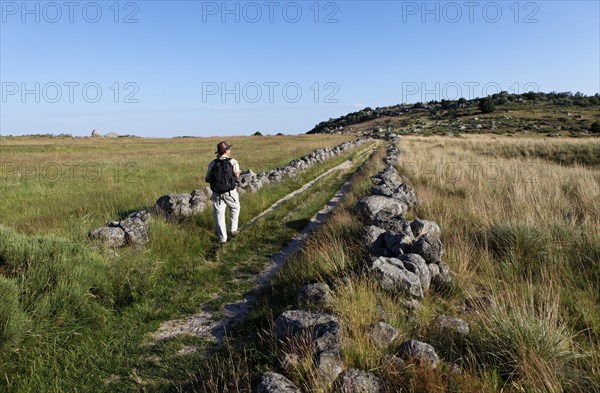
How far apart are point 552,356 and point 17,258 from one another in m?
6.96

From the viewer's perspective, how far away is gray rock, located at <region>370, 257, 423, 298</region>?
489cm

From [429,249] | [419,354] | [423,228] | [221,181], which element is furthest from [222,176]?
[419,354]

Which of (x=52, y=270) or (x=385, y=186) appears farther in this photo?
(x=385, y=186)

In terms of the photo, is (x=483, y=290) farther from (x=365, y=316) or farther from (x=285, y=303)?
(x=285, y=303)

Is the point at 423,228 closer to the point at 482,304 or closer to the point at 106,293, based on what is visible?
the point at 482,304

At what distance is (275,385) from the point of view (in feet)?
10.0

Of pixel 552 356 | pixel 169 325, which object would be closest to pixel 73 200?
pixel 169 325

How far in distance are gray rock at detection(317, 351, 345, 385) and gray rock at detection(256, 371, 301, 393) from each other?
268 millimetres

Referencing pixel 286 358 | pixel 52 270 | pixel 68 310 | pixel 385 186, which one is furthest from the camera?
pixel 385 186

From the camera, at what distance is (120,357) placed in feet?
14.0

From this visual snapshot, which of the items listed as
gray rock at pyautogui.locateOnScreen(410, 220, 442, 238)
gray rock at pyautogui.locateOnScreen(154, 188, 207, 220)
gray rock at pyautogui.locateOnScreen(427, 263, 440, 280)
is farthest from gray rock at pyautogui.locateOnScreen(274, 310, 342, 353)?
gray rock at pyautogui.locateOnScreen(154, 188, 207, 220)

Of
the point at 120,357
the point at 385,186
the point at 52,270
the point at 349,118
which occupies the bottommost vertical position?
the point at 120,357

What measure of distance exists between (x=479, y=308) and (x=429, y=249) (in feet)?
4.28

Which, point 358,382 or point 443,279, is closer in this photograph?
point 358,382
